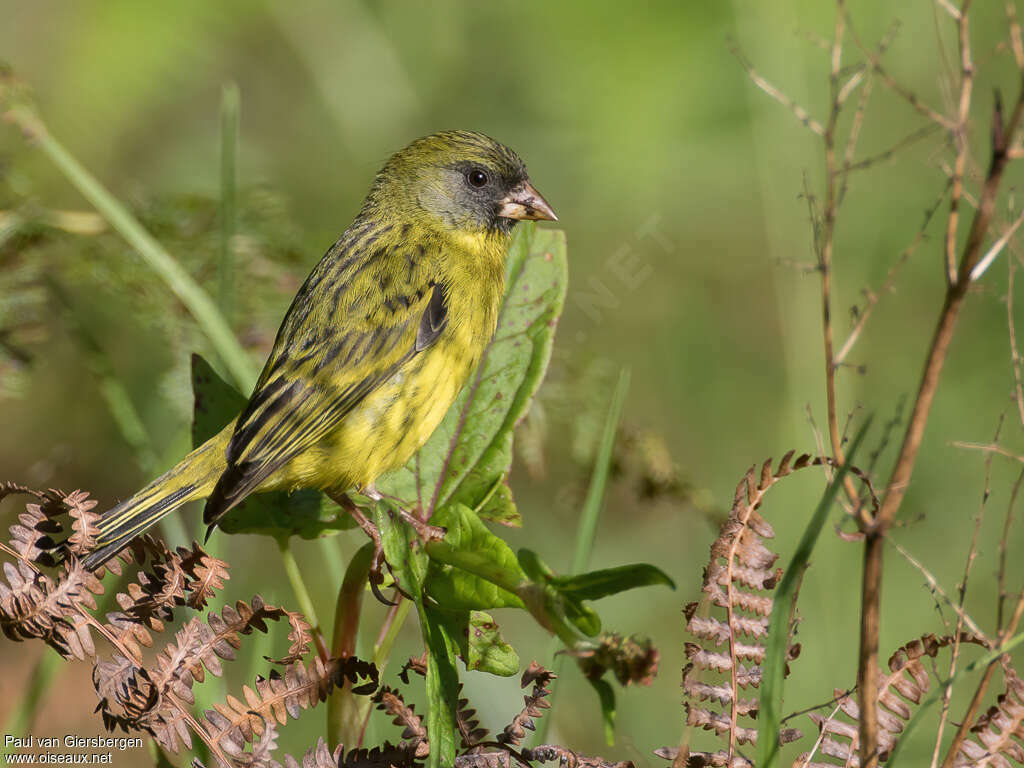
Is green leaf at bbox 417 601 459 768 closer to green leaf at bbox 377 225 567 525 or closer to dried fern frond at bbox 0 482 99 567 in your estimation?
green leaf at bbox 377 225 567 525

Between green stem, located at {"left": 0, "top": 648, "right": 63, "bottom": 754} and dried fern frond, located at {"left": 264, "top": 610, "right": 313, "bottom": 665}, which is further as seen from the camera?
green stem, located at {"left": 0, "top": 648, "right": 63, "bottom": 754}

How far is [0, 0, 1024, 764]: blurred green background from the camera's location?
4023mm

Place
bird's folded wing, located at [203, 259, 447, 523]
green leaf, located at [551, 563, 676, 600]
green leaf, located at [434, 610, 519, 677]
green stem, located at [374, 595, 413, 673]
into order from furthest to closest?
bird's folded wing, located at [203, 259, 447, 523], green stem, located at [374, 595, 413, 673], green leaf, located at [434, 610, 519, 677], green leaf, located at [551, 563, 676, 600]

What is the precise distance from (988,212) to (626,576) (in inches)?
28.4

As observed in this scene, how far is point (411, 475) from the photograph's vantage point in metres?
2.49

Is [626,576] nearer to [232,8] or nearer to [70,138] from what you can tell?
[70,138]

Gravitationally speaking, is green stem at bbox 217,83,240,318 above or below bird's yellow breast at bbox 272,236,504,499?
above

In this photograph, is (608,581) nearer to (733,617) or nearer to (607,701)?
(607,701)

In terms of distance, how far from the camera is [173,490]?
2.56 meters

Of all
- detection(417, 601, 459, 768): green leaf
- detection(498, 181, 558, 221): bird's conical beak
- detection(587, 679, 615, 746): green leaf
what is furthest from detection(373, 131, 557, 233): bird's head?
detection(587, 679, 615, 746): green leaf

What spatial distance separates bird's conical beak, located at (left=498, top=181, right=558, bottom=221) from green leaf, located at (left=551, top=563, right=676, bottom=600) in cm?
217

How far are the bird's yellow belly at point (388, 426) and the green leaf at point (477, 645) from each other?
73cm

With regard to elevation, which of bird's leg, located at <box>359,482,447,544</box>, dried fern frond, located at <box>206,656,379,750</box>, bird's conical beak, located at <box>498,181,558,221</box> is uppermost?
bird's conical beak, located at <box>498,181,558,221</box>

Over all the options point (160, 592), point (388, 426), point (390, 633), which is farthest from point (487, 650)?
point (388, 426)
